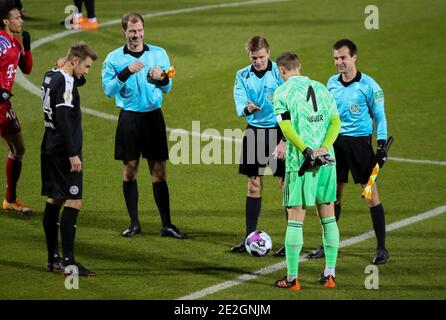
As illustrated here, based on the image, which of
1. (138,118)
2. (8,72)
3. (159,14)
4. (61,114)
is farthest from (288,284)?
(159,14)

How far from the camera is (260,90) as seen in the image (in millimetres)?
10969

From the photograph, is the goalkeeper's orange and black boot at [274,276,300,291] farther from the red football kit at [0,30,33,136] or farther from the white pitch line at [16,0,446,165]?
the white pitch line at [16,0,446,165]

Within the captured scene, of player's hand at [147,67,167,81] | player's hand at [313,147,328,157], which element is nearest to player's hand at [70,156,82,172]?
player's hand at [147,67,167,81]

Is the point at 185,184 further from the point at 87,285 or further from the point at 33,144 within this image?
the point at 87,285

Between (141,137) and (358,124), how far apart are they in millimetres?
2492

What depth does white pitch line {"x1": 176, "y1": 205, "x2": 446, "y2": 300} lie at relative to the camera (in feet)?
31.8

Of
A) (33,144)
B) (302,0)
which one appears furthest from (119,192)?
(302,0)

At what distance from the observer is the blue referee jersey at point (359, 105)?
34.4 feet

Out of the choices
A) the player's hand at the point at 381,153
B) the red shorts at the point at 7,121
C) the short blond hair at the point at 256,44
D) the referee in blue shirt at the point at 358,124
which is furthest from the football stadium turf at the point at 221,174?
the short blond hair at the point at 256,44

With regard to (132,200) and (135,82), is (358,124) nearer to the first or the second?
(135,82)

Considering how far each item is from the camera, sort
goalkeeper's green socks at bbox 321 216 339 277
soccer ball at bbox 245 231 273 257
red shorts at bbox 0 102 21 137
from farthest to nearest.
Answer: red shorts at bbox 0 102 21 137
soccer ball at bbox 245 231 273 257
goalkeeper's green socks at bbox 321 216 339 277

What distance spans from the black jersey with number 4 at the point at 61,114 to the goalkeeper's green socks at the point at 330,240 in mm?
2507

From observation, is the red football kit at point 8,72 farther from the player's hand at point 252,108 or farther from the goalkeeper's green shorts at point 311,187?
the goalkeeper's green shorts at point 311,187

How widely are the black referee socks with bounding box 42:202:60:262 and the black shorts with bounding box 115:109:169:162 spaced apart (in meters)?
1.60
